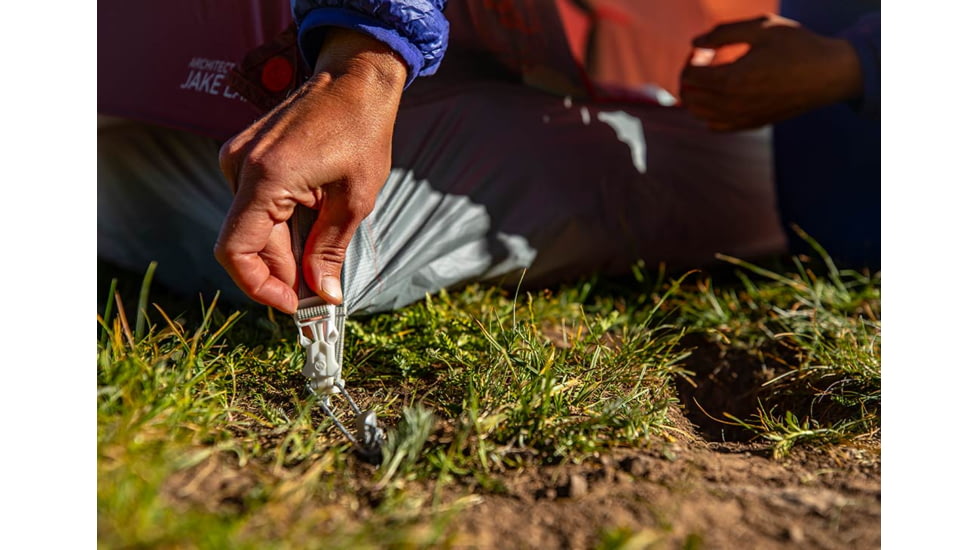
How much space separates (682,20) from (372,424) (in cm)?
155

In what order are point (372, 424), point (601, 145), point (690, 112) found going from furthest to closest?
point (690, 112)
point (601, 145)
point (372, 424)

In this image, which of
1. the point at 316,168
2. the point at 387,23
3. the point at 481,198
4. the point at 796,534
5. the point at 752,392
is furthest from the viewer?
the point at 481,198

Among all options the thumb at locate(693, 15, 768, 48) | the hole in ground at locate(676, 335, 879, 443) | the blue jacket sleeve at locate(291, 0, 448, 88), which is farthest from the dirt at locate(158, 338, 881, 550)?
the thumb at locate(693, 15, 768, 48)

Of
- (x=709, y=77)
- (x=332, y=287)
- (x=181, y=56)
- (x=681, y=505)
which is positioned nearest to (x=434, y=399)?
(x=332, y=287)

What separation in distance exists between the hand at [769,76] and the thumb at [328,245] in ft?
3.48

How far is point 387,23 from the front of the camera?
127 cm

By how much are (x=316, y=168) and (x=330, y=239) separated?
0.13 m

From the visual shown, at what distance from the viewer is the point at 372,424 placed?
45.2 inches

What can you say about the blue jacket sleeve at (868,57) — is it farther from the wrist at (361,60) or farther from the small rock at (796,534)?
the small rock at (796,534)

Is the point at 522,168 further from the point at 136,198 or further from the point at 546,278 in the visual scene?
the point at 136,198

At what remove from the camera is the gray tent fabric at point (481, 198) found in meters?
1.64

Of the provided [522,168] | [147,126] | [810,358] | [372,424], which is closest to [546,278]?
[522,168]

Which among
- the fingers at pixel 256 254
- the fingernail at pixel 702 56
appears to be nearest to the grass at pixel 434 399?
the fingers at pixel 256 254

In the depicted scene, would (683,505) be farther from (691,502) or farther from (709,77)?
(709,77)
